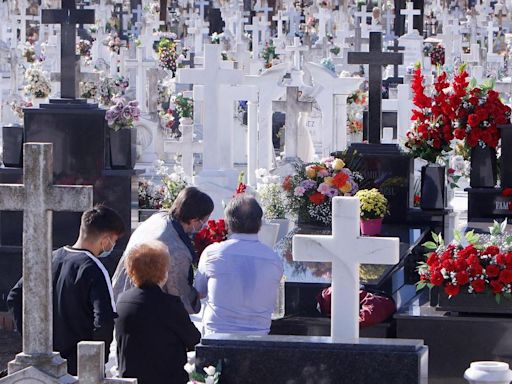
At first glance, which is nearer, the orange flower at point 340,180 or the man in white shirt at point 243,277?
the man in white shirt at point 243,277

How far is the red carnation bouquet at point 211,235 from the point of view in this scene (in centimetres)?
965

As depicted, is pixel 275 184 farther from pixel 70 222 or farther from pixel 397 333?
pixel 397 333

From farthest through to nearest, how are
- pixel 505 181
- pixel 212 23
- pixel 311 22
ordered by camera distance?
1. pixel 212 23
2. pixel 311 22
3. pixel 505 181

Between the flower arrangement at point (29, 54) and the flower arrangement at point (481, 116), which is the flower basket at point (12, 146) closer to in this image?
the flower arrangement at point (481, 116)

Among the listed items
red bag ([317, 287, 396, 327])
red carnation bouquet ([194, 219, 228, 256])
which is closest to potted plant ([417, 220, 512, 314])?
red bag ([317, 287, 396, 327])

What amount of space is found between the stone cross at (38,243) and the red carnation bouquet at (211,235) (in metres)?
3.58

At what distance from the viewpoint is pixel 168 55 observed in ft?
94.2

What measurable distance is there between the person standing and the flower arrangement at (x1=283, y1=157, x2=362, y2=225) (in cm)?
335

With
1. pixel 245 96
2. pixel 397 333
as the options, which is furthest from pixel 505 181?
pixel 245 96

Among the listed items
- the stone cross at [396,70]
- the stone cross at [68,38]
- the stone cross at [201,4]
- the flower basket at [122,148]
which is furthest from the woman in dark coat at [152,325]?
the stone cross at [201,4]

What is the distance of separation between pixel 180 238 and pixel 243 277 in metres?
0.61

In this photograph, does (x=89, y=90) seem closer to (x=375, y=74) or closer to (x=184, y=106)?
(x=375, y=74)

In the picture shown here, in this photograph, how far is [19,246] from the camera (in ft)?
38.8

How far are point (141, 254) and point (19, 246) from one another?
5.18 m
